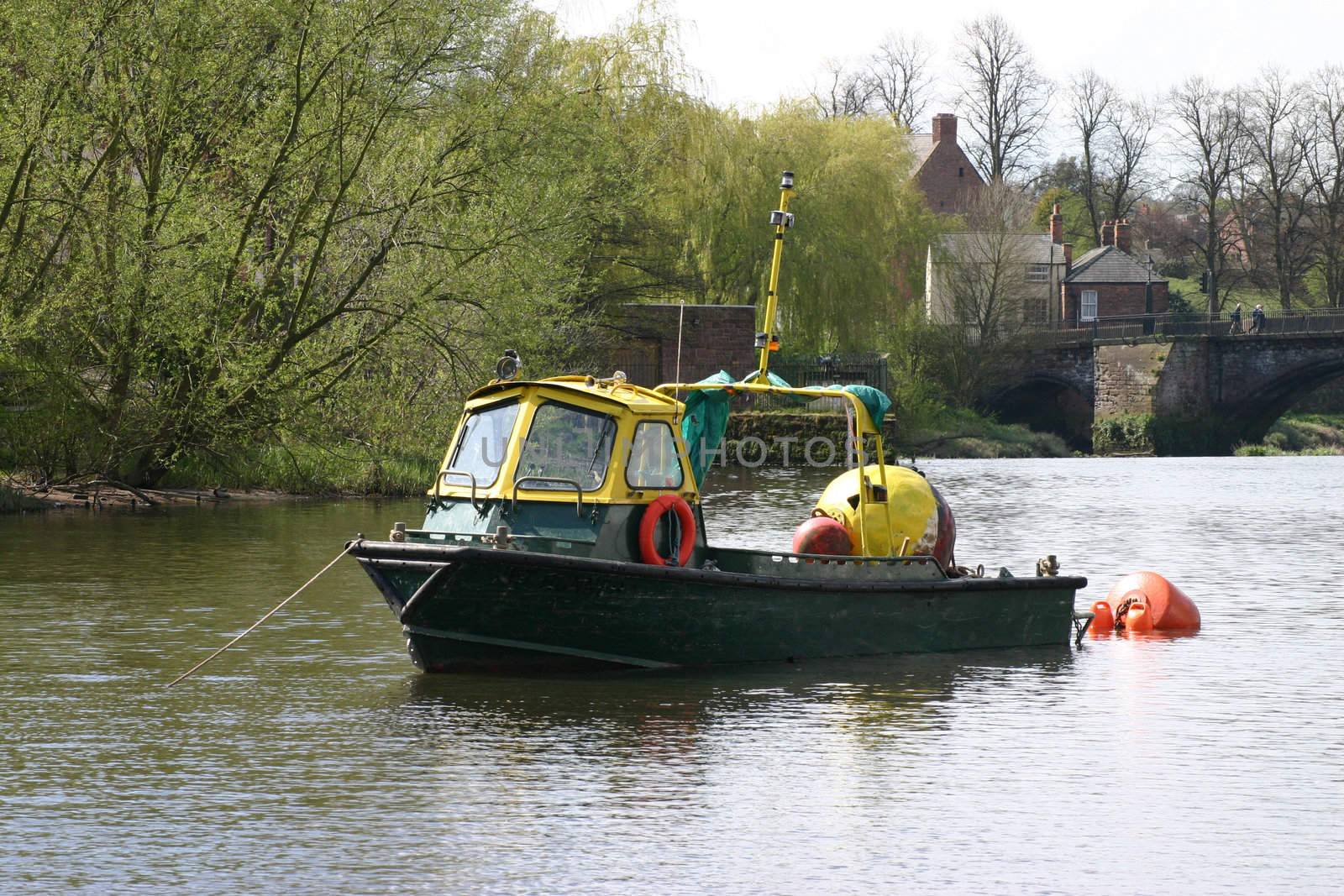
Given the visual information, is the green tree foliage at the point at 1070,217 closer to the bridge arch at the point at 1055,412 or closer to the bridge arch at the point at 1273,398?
the bridge arch at the point at 1055,412

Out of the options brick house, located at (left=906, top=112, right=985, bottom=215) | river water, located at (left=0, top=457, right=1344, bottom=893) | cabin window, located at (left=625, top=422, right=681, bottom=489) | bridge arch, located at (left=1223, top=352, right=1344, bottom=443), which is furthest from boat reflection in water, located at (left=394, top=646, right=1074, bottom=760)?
brick house, located at (left=906, top=112, right=985, bottom=215)

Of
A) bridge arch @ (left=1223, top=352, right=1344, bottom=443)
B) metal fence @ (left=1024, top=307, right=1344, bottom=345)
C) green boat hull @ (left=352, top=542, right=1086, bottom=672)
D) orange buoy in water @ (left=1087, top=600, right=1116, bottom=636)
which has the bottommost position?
orange buoy in water @ (left=1087, top=600, right=1116, bottom=636)

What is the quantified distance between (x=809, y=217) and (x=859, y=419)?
138ft

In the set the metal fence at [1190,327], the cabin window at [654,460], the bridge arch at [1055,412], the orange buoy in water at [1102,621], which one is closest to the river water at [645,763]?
the orange buoy in water at [1102,621]

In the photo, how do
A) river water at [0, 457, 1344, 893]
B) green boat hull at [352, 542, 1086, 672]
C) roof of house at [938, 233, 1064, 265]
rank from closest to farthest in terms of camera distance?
river water at [0, 457, 1344, 893], green boat hull at [352, 542, 1086, 672], roof of house at [938, 233, 1064, 265]

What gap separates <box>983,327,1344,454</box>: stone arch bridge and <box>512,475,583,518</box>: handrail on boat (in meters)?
61.2

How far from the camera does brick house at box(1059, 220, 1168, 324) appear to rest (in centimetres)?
9325

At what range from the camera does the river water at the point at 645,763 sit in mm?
8562

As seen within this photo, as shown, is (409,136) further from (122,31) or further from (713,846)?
(713,846)

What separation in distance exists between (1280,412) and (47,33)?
201ft

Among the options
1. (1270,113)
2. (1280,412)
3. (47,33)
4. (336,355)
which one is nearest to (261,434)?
(336,355)

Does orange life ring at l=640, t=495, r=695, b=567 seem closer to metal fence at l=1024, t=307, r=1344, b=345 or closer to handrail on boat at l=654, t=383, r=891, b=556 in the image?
handrail on boat at l=654, t=383, r=891, b=556

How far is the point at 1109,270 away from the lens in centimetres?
9331

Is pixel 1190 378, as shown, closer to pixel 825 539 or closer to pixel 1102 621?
pixel 1102 621
